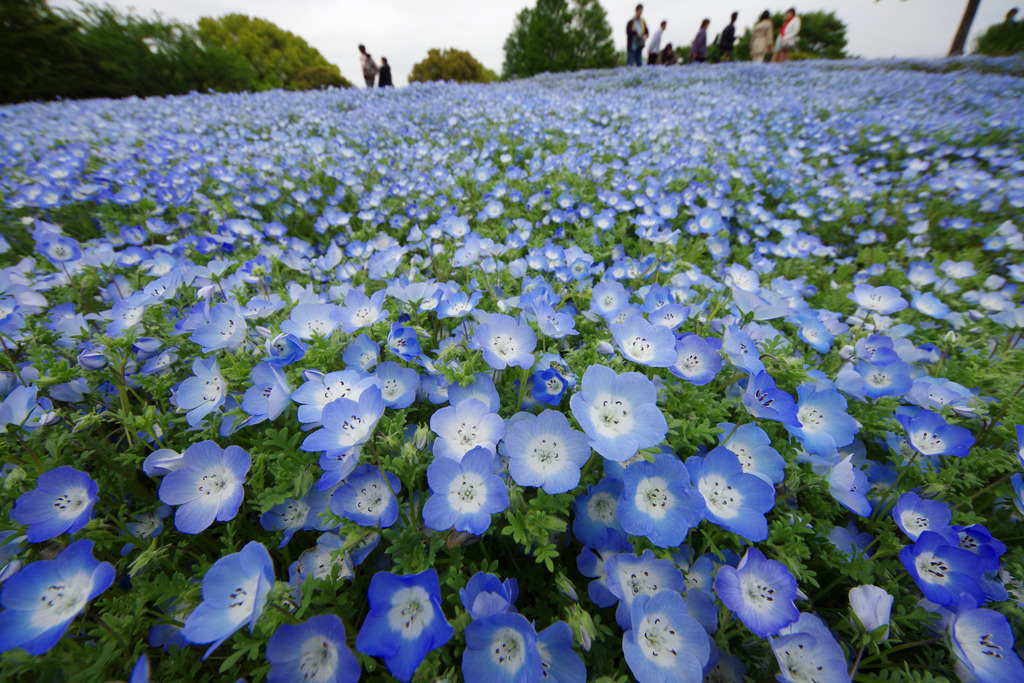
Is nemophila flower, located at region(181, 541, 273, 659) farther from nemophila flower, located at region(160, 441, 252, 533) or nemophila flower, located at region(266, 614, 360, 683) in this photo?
nemophila flower, located at region(160, 441, 252, 533)

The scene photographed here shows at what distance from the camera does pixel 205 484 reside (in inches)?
46.4

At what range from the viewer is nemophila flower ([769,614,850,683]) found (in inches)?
38.6

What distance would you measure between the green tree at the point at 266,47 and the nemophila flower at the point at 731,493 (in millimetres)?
24760

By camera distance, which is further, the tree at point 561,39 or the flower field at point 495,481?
the tree at point 561,39

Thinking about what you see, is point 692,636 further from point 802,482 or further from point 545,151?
point 545,151

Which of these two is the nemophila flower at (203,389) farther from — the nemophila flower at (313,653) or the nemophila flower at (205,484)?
the nemophila flower at (313,653)

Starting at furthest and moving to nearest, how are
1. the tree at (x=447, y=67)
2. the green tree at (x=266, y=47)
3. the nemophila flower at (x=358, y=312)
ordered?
the tree at (x=447, y=67)
the green tree at (x=266, y=47)
the nemophila flower at (x=358, y=312)

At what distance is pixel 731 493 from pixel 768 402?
0.36 m

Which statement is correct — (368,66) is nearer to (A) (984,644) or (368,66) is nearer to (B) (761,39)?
(B) (761,39)

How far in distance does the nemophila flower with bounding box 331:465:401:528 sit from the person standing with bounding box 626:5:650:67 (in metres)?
21.4

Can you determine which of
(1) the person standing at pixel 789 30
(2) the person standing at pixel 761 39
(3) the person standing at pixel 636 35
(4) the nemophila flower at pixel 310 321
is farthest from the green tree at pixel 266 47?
(4) the nemophila flower at pixel 310 321

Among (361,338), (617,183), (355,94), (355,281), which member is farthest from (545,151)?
(355,94)

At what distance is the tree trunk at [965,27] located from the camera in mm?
17500

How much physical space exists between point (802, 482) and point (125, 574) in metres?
2.24
